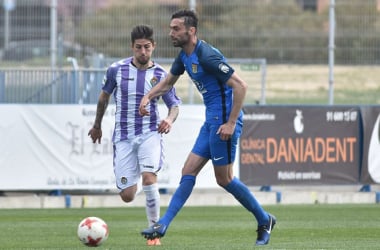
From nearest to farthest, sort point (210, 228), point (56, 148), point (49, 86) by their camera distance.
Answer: point (210, 228), point (56, 148), point (49, 86)

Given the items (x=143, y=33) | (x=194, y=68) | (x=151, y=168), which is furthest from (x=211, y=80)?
(x=151, y=168)

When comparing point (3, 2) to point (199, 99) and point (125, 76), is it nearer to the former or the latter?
point (199, 99)

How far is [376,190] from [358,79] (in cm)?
216

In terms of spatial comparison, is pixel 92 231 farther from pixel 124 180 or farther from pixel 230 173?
pixel 124 180

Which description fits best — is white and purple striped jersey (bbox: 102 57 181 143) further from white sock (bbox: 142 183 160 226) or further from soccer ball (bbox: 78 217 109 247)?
soccer ball (bbox: 78 217 109 247)

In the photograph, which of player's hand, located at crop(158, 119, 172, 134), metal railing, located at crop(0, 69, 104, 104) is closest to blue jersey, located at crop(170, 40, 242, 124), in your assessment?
player's hand, located at crop(158, 119, 172, 134)

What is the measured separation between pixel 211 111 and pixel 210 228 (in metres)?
3.57

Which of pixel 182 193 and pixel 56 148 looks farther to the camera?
pixel 56 148

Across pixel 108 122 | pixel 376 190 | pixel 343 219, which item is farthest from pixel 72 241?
pixel 376 190

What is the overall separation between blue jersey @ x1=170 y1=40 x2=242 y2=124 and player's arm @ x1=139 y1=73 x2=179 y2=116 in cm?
43

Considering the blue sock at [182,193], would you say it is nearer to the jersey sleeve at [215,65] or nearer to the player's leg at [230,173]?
the player's leg at [230,173]

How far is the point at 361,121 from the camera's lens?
68.4 ft

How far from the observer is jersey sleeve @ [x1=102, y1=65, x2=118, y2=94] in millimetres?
12500

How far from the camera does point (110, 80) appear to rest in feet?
41.1
